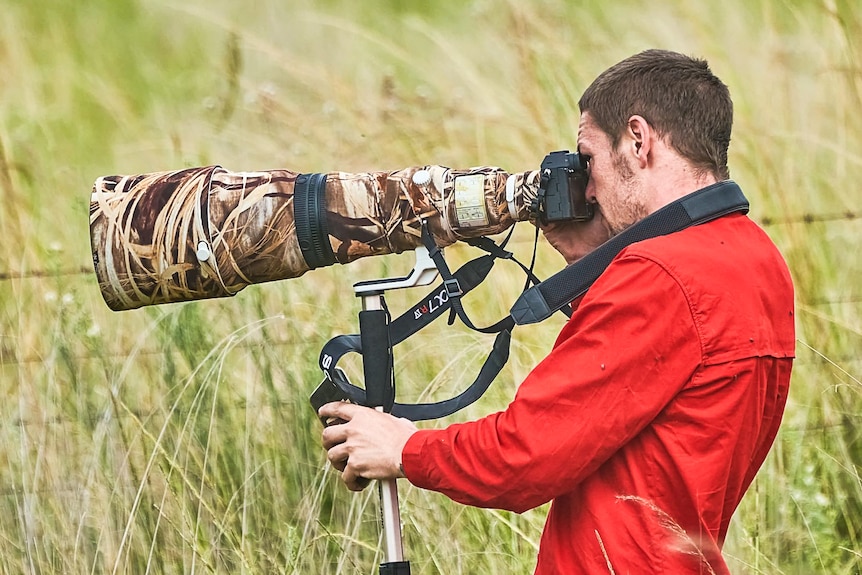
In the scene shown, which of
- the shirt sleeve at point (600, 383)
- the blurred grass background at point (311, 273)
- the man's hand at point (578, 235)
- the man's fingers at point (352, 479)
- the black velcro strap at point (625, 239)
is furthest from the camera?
the blurred grass background at point (311, 273)

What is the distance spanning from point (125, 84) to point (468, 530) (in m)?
1.61

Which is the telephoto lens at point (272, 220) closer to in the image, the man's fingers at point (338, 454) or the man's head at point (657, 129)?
the man's head at point (657, 129)

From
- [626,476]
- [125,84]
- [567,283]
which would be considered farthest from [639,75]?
[125,84]

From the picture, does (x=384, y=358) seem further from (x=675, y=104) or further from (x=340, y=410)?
(x=675, y=104)

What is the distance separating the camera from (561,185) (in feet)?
5.93

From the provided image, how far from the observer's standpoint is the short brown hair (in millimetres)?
1690

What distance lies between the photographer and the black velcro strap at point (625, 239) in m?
1.64

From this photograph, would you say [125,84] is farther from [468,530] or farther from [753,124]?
[753,124]

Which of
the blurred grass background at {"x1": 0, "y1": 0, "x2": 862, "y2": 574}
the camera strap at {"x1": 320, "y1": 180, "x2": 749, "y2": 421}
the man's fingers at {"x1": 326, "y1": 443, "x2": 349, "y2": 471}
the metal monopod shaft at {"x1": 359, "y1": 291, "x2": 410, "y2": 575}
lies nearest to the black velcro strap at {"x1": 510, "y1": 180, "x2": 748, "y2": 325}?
the camera strap at {"x1": 320, "y1": 180, "x2": 749, "y2": 421}

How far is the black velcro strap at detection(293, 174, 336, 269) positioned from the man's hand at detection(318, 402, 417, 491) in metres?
0.27

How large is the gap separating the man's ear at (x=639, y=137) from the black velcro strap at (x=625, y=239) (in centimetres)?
10

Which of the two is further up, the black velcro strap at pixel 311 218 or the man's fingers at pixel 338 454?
the black velcro strap at pixel 311 218

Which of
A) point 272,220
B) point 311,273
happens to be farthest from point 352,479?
point 311,273

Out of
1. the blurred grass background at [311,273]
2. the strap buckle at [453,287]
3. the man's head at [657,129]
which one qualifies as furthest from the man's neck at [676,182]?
the blurred grass background at [311,273]
